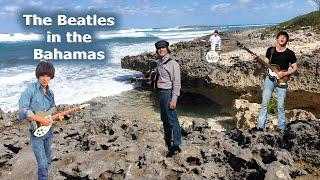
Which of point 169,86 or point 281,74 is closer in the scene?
point 169,86

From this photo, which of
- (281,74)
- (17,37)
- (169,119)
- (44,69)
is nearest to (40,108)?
(44,69)

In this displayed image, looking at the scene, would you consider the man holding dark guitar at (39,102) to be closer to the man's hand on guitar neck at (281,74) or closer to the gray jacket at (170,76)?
the gray jacket at (170,76)

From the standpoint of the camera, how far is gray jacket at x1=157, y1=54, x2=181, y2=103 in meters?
6.86

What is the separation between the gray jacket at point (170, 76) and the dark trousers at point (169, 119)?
0.09 m

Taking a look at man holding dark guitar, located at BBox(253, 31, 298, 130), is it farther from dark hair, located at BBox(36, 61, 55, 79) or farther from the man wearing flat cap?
dark hair, located at BBox(36, 61, 55, 79)

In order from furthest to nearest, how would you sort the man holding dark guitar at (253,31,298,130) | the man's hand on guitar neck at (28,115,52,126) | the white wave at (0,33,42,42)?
the white wave at (0,33,42,42) → the man holding dark guitar at (253,31,298,130) → the man's hand on guitar neck at (28,115,52,126)

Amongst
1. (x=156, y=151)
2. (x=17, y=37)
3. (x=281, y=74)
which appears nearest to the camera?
(x=156, y=151)

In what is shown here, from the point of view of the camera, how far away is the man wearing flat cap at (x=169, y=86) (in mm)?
6855

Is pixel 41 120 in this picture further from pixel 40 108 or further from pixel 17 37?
pixel 17 37

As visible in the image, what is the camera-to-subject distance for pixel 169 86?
694cm

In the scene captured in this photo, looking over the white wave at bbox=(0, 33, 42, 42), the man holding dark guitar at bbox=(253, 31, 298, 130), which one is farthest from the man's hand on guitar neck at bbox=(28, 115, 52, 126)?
the white wave at bbox=(0, 33, 42, 42)

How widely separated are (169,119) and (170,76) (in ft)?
2.34

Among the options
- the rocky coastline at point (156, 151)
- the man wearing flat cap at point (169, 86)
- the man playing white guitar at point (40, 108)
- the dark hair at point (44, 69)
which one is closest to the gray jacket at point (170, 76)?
the man wearing flat cap at point (169, 86)

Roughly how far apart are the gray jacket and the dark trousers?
3.7 inches
